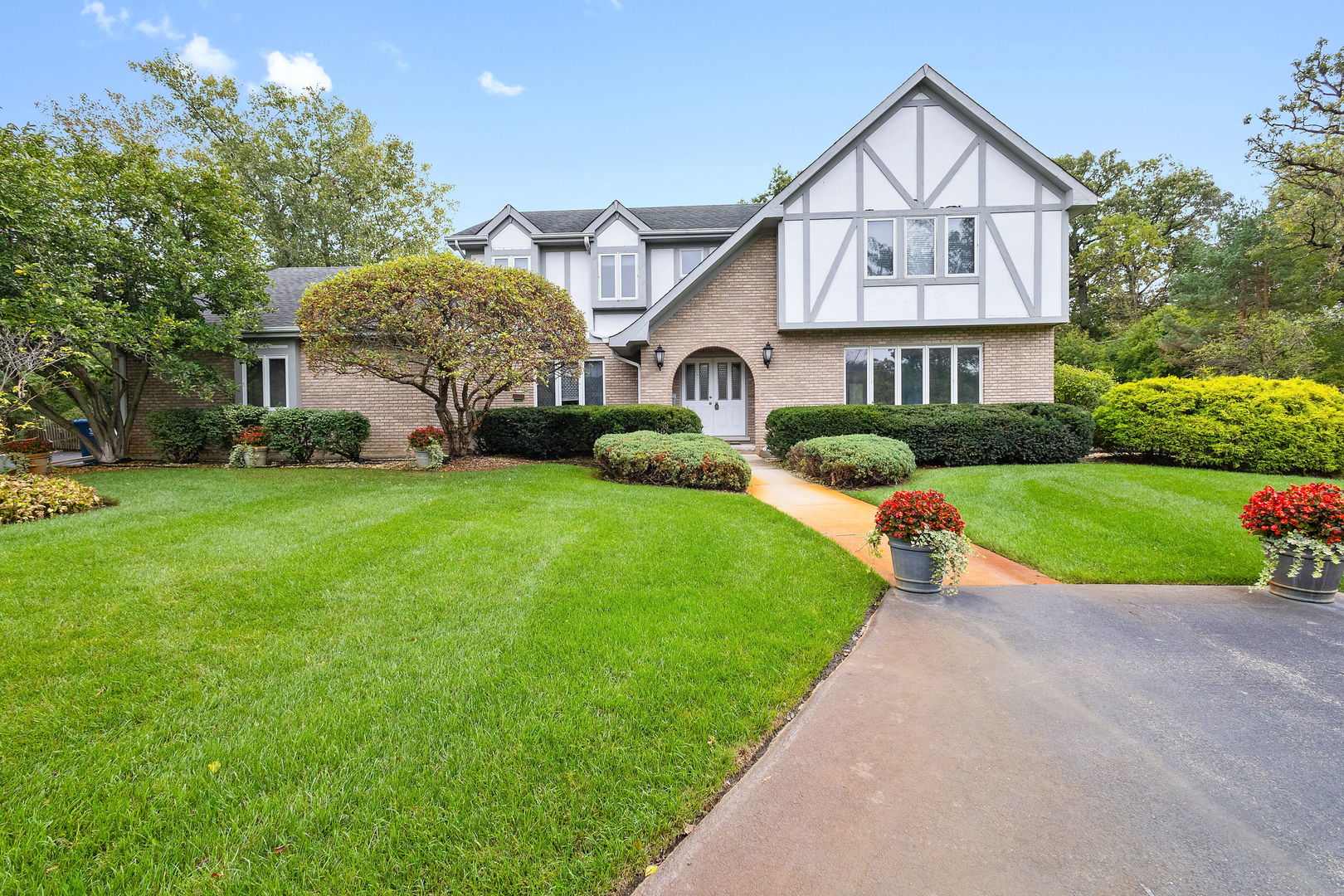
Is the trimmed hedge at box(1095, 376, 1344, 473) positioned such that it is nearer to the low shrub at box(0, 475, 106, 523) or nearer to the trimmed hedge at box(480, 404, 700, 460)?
the trimmed hedge at box(480, 404, 700, 460)

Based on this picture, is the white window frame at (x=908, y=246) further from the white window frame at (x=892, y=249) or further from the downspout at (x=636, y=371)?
the downspout at (x=636, y=371)

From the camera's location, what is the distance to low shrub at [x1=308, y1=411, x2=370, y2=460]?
38.9 ft

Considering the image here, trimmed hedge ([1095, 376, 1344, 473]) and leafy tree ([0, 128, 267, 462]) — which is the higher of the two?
leafy tree ([0, 128, 267, 462])

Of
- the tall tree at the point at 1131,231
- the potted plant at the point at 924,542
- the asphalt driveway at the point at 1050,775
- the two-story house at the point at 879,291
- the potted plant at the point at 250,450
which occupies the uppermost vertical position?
the tall tree at the point at 1131,231

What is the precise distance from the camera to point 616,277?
54.2 feet

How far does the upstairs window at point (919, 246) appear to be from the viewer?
486 inches

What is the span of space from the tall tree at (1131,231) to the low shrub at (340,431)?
1287 inches

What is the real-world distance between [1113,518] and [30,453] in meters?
16.1

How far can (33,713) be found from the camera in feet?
7.97

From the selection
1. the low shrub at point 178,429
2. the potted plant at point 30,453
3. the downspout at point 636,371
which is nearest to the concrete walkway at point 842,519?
the downspout at point 636,371

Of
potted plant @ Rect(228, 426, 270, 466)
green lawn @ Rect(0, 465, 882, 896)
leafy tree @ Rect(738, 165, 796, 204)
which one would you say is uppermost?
leafy tree @ Rect(738, 165, 796, 204)

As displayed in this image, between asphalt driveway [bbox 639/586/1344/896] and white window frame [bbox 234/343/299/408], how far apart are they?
14.8 m

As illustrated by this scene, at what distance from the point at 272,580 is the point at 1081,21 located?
17727 mm

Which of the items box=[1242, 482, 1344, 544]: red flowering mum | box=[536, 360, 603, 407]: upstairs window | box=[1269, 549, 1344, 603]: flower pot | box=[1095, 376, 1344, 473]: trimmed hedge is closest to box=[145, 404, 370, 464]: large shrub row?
box=[536, 360, 603, 407]: upstairs window
